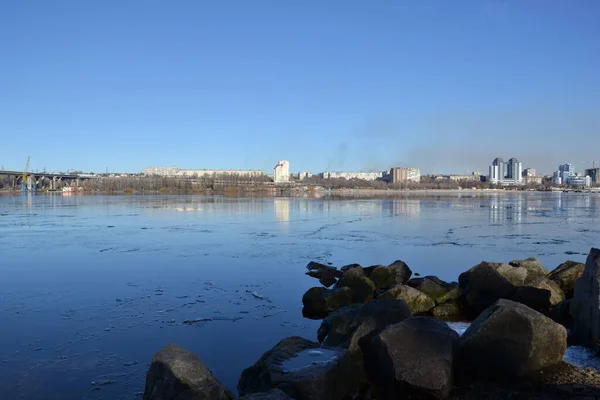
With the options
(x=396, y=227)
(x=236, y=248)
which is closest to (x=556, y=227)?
(x=396, y=227)

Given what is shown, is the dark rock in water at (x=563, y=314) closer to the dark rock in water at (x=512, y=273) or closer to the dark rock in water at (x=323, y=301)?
the dark rock in water at (x=512, y=273)

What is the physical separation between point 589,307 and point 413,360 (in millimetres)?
4115

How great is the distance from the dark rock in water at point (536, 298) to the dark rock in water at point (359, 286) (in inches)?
144

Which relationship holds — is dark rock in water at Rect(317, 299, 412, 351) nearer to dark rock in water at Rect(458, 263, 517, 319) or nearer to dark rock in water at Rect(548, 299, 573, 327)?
dark rock in water at Rect(458, 263, 517, 319)

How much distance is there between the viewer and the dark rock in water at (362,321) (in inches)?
318

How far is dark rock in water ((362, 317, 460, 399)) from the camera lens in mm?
6844

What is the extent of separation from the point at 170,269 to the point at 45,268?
4.55 metres

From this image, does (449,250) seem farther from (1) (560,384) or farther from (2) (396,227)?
(1) (560,384)

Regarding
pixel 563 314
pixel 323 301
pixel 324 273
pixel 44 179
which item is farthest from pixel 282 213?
pixel 44 179

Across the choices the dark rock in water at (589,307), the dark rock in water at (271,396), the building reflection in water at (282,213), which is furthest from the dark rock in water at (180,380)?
the building reflection in water at (282,213)

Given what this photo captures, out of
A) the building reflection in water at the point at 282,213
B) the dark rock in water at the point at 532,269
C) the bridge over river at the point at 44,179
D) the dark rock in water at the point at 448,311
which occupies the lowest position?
the dark rock in water at the point at 448,311

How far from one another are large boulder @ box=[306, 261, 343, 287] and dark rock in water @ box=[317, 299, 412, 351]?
232 inches

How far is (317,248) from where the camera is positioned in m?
22.6

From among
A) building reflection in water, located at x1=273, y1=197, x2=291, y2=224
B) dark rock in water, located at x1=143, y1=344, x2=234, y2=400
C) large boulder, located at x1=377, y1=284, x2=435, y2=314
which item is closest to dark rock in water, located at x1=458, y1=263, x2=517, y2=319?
large boulder, located at x1=377, y1=284, x2=435, y2=314
